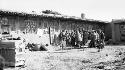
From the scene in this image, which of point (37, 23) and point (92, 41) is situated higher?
point (37, 23)

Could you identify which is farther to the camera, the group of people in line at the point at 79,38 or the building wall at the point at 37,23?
the group of people in line at the point at 79,38

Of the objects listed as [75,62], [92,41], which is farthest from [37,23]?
[75,62]

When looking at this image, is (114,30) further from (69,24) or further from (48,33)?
(48,33)

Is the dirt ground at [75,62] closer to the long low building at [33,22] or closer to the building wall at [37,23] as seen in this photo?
the long low building at [33,22]

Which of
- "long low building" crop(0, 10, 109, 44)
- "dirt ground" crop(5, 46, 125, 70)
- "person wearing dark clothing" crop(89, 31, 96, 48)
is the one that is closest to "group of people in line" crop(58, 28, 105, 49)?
"person wearing dark clothing" crop(89, 31, 96, 48)

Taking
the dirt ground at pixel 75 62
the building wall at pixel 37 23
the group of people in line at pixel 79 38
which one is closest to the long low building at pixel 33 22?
the building wall at pixel 37 23

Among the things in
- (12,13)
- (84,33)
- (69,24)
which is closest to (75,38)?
(84,33)

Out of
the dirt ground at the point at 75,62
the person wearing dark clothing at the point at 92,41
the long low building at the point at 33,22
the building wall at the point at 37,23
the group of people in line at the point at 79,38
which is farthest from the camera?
the person wearing dark clothing at the point at 92,41

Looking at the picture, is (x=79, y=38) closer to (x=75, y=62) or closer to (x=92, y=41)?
(x=92, y=41)

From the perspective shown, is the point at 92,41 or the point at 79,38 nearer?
the point at 79,38

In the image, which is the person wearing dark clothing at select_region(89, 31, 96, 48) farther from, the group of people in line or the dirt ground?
the dirt ground

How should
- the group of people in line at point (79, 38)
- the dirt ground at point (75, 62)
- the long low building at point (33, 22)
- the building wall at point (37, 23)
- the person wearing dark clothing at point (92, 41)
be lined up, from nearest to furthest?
the dirt ground at point (75, 62)
the long low building at point (33, 22)
the building wall at point (37, 23)
the group of people in line at point (79, 38)
the person wearing dark clothing at point (92, 41)

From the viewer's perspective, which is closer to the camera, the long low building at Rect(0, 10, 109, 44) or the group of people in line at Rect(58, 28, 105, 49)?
the long low building at Rect(0, 10, 109, 44)

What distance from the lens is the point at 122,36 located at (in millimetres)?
29125
